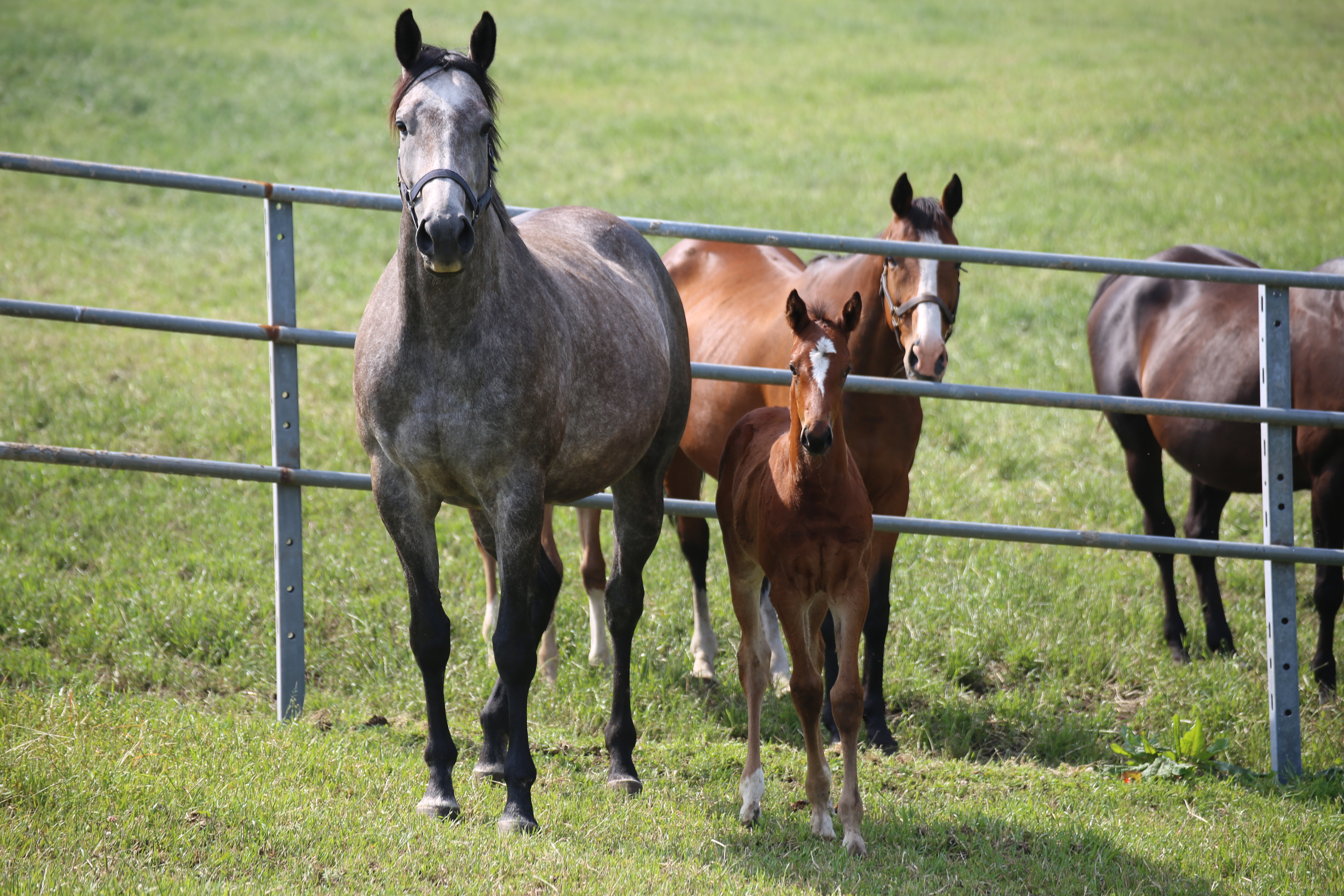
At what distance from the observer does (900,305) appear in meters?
4.65

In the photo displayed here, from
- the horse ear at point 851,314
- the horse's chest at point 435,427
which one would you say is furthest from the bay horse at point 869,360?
the horse's chest at point 435,427

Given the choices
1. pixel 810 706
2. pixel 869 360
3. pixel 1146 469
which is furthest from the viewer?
pixel 1146 469

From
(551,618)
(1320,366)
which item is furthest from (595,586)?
(1320,366)

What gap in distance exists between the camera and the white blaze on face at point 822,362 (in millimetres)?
3533

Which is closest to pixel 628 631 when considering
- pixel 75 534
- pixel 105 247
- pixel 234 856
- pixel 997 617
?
pixel 234 856

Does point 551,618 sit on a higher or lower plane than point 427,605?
lower

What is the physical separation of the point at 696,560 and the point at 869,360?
1375mm

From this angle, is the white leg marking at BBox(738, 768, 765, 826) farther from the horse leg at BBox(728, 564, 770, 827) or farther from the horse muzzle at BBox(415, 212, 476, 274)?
the horse muzzle at BBox(415, 212, 476, 274)

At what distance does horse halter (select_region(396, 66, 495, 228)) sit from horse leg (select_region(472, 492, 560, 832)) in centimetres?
83

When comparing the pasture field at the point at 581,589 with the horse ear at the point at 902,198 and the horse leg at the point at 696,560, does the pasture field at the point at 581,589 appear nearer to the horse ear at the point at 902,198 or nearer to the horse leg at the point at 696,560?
the horse leg at the point at 696,560

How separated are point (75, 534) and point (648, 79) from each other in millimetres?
14707

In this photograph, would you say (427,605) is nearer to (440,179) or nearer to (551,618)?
(551,618)

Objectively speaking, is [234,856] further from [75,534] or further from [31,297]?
[31,297]

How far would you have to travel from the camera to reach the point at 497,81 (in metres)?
19.4
